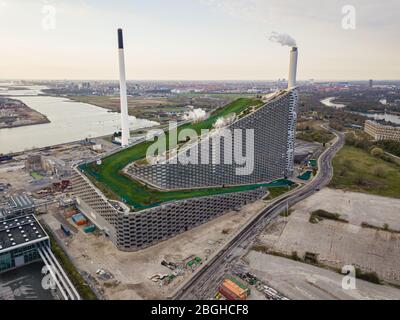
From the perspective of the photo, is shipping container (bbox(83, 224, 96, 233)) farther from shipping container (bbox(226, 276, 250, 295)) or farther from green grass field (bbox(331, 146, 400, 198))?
green grass field (bbox(331, 146, 400, 198))

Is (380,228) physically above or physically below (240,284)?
below

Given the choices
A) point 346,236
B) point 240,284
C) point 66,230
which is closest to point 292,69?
point 346,236

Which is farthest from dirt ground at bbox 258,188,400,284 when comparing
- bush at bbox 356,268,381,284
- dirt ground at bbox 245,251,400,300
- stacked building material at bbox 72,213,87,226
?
stacked building material at bbox 72,213,87,226

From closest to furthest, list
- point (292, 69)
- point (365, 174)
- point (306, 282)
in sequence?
point (306, 282) < point (292, 69) < point (365, 174)

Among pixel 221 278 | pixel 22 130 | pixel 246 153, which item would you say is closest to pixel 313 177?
pixel 246 153

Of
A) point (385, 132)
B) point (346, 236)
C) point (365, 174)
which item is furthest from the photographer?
point (385, 132)

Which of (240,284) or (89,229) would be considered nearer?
(240,284)

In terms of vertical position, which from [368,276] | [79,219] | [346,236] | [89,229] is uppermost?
[79,219]

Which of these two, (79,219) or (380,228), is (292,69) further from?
(79,219)

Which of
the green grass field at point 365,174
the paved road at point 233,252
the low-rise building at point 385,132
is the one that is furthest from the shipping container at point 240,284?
the low-rise building at point 385,132
